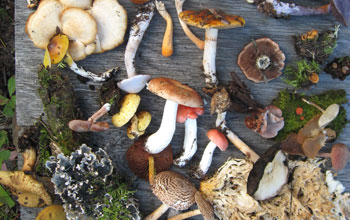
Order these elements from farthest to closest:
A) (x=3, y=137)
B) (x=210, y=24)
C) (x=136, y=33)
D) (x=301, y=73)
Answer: (x=3, y=137) < (x=301, y=73) < (x=136, y=33) < (x=210, y=24)

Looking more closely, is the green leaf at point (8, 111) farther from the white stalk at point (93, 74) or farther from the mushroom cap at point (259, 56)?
the mushroom cap at point (259, 56)

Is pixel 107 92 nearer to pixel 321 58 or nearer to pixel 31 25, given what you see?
pixel 31 25

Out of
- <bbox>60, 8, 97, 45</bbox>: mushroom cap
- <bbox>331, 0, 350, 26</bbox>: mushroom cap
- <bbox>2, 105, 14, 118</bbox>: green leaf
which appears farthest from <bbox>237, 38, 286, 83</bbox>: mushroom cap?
<bbox>2, 105, 14, 118</bbox>: green leaf

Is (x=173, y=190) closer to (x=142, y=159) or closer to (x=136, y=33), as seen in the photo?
(x=142, y=159)

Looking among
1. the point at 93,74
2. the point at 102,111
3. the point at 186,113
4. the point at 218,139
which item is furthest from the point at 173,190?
the point at 93,74

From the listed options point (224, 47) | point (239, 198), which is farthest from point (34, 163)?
point (224, 47)

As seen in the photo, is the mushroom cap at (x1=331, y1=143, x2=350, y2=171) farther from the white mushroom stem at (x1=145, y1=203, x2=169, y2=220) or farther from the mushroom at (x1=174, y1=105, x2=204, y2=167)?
the white mushroom stem at (x1=145, y1=203, x2=169, y2=220)
